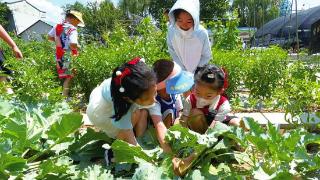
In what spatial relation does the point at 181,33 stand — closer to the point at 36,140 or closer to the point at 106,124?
the point at 106,124

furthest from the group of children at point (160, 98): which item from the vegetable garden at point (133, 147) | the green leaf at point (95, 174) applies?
the green leaf at point (95, 174)

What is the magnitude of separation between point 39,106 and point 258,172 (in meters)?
1.59

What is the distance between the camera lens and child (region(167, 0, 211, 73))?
3.48m

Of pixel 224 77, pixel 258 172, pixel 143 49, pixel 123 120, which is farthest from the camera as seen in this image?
pixel 143 49

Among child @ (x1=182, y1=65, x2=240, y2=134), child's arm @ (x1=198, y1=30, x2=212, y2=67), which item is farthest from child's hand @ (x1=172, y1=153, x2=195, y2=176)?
child's arm @ (x1=198, y1=30, x2=212, y2=67)

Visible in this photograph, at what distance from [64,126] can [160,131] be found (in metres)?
0.52

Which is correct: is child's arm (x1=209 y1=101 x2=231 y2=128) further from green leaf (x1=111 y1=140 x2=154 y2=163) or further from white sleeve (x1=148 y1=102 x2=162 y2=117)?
green leaf (x1=111 y1=140 x2=154 y2=163)

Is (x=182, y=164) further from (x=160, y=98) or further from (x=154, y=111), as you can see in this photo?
(x=160, y=98)

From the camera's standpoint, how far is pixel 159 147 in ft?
7.91

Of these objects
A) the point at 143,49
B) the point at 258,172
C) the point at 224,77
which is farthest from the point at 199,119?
the point at 143,49

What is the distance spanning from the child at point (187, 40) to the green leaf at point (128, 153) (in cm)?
156

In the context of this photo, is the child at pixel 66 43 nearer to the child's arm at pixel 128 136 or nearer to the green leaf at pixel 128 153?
the child's arm at pixel 128 136

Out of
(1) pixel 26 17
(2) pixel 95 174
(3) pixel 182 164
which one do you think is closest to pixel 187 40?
(3) pixel 182 164

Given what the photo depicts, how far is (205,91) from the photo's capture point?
2760mm
